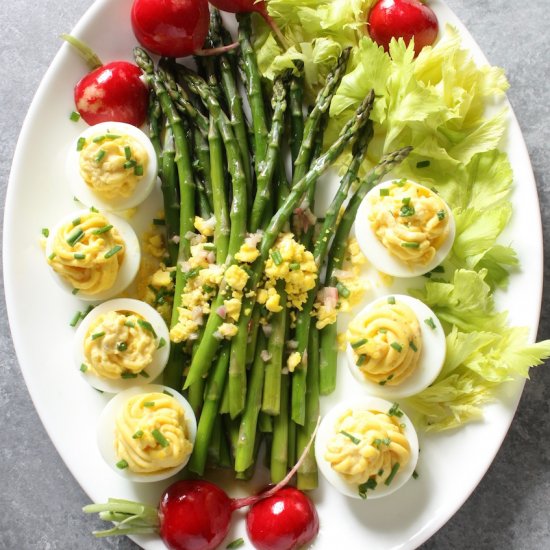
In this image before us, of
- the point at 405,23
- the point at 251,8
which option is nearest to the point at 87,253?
the point at 251,8

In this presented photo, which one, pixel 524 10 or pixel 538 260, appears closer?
pixel 538 260

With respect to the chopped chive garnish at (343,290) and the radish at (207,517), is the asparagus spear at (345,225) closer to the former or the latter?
the chopped chive garnish at (343,290)

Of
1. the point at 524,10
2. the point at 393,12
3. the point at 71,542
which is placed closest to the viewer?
the point at 393,12

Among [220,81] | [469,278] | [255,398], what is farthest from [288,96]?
[255,398]

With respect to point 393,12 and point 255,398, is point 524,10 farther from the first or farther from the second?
point 255,398

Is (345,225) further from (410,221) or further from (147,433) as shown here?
(147,433)

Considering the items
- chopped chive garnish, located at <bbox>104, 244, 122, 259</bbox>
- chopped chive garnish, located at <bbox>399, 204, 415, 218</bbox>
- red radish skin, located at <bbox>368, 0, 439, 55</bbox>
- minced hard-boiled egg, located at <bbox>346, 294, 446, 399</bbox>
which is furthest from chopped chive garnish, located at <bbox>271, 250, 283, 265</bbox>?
red radish skin, located at <bbox>368, 0, 439, 55</bbox>

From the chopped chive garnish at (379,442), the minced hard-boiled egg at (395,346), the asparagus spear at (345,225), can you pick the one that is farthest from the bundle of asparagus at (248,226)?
the chopped chive garnish at (379,442)
